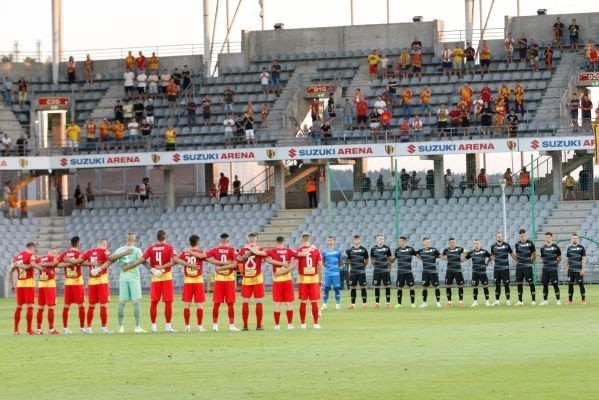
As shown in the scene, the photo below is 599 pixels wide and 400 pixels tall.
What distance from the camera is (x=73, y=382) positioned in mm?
16875

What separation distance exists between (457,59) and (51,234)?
662 inches

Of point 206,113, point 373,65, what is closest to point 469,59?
point 373,65

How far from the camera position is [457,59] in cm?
5512

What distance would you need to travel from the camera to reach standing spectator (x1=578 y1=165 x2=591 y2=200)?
49.7 meters

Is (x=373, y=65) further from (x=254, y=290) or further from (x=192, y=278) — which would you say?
(x=254, y=290)

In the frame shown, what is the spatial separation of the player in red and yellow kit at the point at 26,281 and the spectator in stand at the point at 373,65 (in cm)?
3055

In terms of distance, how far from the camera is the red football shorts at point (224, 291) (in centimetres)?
2558

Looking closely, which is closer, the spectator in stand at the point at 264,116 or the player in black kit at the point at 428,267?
the player in black kit at the point at 428,267

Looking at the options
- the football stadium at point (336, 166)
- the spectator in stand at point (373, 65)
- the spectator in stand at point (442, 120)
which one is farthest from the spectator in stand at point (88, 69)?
the spectator in stand at point (442, 120)

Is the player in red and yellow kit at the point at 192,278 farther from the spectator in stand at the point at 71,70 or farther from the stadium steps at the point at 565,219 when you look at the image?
the spectator in stand at the point at 71,70

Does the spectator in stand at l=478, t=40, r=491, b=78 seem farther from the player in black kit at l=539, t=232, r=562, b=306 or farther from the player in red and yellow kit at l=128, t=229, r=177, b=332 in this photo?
the player in red and yellow kit at l=128, t=229, r=177, b=332

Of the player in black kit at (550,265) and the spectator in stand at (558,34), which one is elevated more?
the spectator in stand at (558,34)

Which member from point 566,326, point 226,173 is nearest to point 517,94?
point 226,173

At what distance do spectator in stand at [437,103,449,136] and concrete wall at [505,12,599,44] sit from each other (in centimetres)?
749
